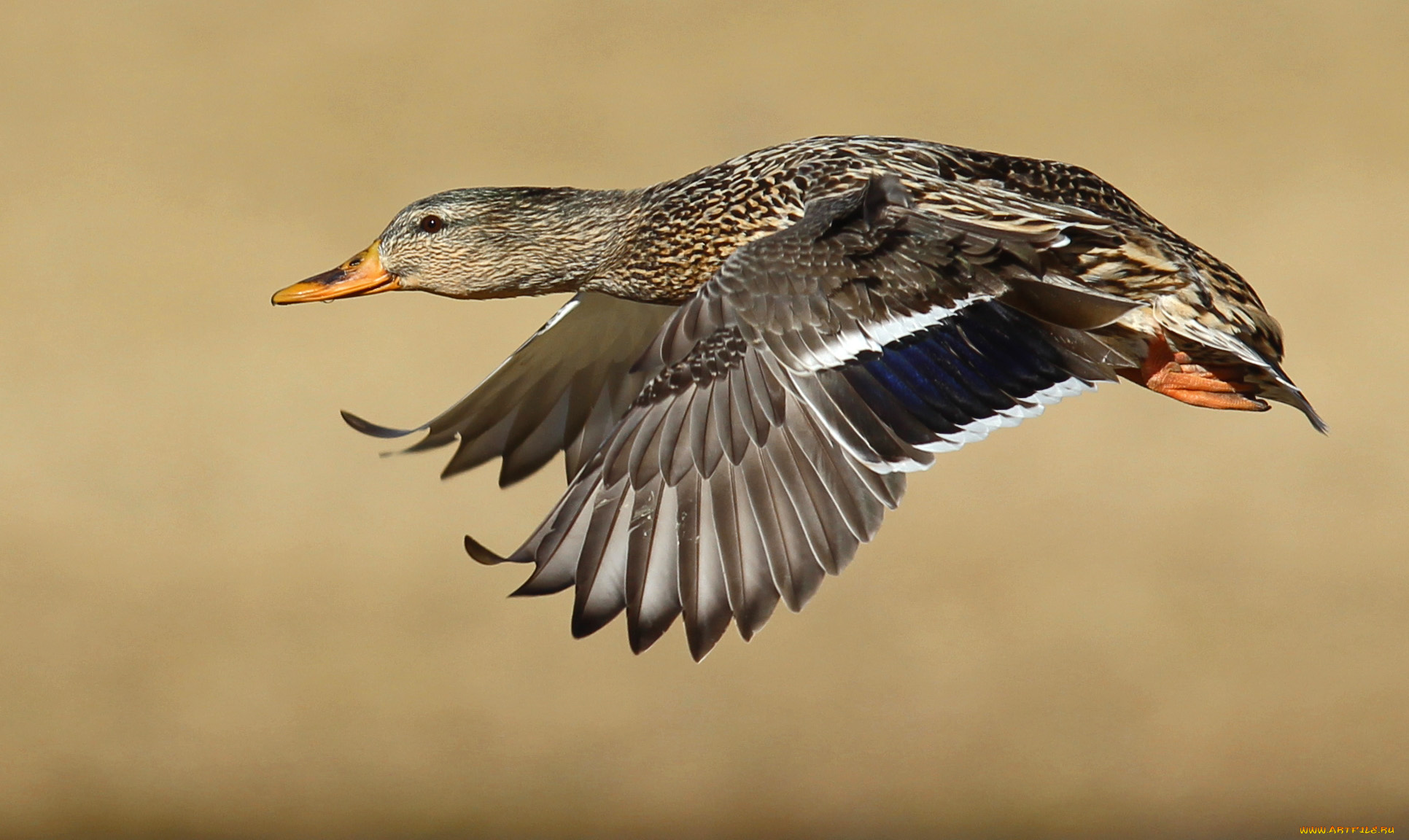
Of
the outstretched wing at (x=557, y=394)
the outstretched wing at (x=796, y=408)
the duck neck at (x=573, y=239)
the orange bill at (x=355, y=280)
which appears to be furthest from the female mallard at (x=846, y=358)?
the orange bill at (x=355, y=280)

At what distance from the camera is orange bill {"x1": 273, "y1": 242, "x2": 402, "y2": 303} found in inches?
111

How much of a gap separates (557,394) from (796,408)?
3.36 feet

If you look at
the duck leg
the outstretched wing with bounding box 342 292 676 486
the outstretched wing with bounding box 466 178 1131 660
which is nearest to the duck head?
the outstretched wing with bounding box 342 292 676 486

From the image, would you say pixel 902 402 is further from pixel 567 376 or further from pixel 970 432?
pixel 567 376

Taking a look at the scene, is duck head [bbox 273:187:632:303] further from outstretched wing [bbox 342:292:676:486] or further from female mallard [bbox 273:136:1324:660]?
female mallard [bbox 273:136:1324:660]

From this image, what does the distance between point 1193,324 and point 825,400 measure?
0.62m

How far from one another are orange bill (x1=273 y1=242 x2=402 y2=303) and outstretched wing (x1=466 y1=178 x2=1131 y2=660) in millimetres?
932

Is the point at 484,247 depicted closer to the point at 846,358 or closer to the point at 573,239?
the point at 573,239

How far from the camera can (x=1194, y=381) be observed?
2.36 metres

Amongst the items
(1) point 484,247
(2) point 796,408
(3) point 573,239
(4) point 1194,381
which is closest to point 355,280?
(1) point 484,247

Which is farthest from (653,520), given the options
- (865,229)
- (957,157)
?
(957,157)

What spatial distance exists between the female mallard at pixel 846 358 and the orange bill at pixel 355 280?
26.0 inches

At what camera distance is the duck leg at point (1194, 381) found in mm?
2352

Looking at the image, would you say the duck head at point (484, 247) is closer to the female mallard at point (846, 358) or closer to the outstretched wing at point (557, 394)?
the outstretched wing at point (557, 394)
